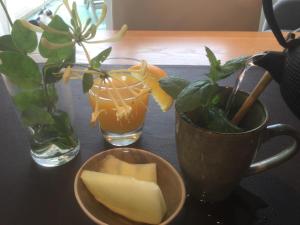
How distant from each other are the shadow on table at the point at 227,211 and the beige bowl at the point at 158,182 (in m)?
0.03

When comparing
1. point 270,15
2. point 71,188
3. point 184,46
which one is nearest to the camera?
point 270,15

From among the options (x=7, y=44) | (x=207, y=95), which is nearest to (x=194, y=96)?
(x=207, y=95)

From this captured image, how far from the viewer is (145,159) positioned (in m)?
0.46

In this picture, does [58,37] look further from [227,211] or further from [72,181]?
[227,211]

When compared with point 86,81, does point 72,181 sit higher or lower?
lower

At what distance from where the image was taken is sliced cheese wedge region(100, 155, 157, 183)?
0.43 meters

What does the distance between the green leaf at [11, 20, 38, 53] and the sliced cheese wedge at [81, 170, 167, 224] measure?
180 mm

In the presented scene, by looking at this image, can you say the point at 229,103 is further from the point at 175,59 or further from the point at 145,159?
the point at 175,59

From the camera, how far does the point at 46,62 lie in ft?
1.42

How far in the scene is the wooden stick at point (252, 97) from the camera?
40 cm

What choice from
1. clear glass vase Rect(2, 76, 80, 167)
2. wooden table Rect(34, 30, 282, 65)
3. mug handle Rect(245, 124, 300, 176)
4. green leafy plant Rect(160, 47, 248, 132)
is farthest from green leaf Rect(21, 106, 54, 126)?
wooden table Rect(34, 30, 282, 65)

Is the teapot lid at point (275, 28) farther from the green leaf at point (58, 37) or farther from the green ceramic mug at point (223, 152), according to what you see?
the green leaf at point (58, 37)

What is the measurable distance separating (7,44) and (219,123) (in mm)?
282

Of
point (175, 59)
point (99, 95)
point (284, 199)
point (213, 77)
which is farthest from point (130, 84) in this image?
point (175, 59)
